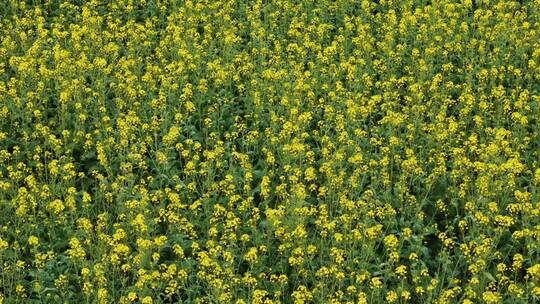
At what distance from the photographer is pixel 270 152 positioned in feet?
30.5

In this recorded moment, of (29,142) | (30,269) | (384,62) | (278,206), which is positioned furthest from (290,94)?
(30,269)

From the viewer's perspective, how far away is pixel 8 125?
10.4m

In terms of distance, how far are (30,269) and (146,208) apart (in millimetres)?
1257

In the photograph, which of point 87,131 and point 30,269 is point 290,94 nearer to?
point 87,131

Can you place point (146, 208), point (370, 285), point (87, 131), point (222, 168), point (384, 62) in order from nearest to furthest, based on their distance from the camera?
point (370, 285) < point (146, 208) < point (222, 168) < point (87, 131) < point (384, 62)

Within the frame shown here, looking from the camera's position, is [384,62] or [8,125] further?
[384,62]

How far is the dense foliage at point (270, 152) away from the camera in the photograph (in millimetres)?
7918

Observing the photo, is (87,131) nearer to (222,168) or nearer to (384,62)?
(222,168)

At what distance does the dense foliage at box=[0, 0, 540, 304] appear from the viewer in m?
7.92

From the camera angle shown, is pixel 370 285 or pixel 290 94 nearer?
pixel 370 285

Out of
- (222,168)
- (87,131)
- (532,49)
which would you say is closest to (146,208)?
(222,168)

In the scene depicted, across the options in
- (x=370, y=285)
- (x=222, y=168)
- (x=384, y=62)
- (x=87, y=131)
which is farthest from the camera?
(x=384, y=62)

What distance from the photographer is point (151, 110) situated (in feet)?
34.5

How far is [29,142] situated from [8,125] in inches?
23.6
